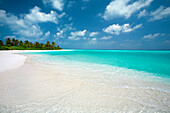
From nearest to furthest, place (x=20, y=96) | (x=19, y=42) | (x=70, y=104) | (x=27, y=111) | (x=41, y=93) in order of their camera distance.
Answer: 1. (x=27, y=111)
2. (x=70, y=104)
3. (x=20, y=96)
4. (x=41, y=93)
5. (x=19, y=42)

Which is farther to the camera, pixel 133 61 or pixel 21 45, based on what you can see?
pixel 21 45

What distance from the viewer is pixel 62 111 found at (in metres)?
1.81

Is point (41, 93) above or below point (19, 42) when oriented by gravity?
below

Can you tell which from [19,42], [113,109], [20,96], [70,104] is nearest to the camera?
[113,109]

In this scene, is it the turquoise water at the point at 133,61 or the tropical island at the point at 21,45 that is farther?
the tropical island at the point at 21,45

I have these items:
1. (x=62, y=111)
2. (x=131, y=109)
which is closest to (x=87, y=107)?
(x=62, y=111)

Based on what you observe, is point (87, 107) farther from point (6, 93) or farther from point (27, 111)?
point (6, 93)

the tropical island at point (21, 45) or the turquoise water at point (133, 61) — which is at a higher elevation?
the tropical island at point (21, 45)

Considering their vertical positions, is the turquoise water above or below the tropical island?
below

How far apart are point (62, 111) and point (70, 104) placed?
29cm

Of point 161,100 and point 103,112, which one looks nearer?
point 103,112

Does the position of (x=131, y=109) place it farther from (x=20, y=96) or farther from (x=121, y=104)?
(x=20, y=96)

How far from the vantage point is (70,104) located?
2.05 meters

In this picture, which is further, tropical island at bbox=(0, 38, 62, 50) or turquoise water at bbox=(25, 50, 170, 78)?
tropical island at bbox=(0, 38, 62, 50)
